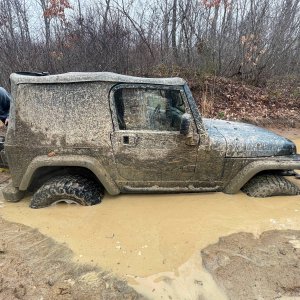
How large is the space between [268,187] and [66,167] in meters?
2.54

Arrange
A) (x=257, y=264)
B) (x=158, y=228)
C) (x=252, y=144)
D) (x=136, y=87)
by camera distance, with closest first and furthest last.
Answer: (x=257, y=264)
(x=158, y=228)
(x=136, y=87)
(x=252, y=144)

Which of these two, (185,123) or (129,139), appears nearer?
(185,123)

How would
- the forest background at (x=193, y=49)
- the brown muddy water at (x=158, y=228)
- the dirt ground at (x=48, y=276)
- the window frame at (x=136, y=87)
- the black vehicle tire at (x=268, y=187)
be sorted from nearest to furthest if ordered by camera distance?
the dirt ground at (x=48, y=276)
the brown muddy water at (x=158, y=228)
the window frame at (x=136, y=87)
the black vehicle tire at (x=268, y=187)
the forest background at (x=193, y=49)

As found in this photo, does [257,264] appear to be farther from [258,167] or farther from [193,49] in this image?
[193,49]

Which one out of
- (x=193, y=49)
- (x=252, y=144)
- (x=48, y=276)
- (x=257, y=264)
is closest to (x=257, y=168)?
(x=252, y=144)

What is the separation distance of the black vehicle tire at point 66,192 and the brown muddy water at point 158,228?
0.29 ft

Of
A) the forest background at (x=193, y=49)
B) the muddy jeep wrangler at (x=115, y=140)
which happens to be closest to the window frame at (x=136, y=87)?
the muddy jeep wrangler at (x=115, y=140)

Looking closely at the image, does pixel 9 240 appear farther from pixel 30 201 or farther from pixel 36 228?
pixel 30 201

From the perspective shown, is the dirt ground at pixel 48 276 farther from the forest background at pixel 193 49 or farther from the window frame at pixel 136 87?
the forest background at pixel 193 49

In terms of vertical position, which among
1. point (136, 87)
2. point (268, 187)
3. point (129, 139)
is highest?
point (136, 87)

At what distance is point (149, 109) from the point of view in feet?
10.9

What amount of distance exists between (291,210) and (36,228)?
2.99 metres

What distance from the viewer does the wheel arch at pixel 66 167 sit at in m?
3.33

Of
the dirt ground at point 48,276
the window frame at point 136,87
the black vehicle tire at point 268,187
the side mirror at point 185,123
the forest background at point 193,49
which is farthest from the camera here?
the forest background at point 193,49
